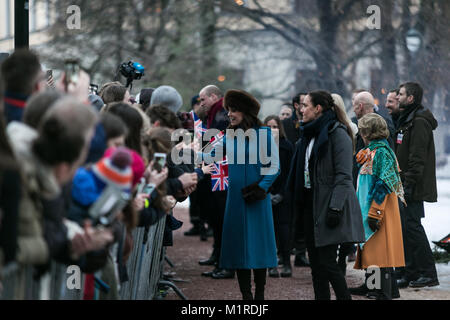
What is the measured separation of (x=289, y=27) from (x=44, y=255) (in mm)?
17066

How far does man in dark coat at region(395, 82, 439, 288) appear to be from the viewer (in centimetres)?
801

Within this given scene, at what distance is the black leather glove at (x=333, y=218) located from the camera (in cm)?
589

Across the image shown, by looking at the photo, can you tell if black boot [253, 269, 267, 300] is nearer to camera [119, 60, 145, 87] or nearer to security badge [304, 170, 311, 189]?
security badge [304, 170, 311, 189]

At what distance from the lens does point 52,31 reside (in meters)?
20.3

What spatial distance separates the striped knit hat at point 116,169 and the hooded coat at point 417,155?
5341mm

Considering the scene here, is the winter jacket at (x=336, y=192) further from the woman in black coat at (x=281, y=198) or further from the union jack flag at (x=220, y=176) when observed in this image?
the woman in black coat at (x=281, y=198)

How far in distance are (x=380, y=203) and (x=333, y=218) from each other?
4.04 feet

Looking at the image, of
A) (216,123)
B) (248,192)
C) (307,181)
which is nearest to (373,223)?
(307,181)

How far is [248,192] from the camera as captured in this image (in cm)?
642

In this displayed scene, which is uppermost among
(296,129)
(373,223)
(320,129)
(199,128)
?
(296,129)

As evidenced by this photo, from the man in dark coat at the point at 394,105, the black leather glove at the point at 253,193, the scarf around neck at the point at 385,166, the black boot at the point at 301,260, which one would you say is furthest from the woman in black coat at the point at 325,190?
the black boot at the point at 301,260

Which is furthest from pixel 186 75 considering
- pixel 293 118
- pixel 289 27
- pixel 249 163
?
pixel 249 163

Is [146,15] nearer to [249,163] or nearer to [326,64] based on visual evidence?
[326,64]

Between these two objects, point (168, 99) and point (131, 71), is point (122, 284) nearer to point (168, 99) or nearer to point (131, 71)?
point (168, 99)
